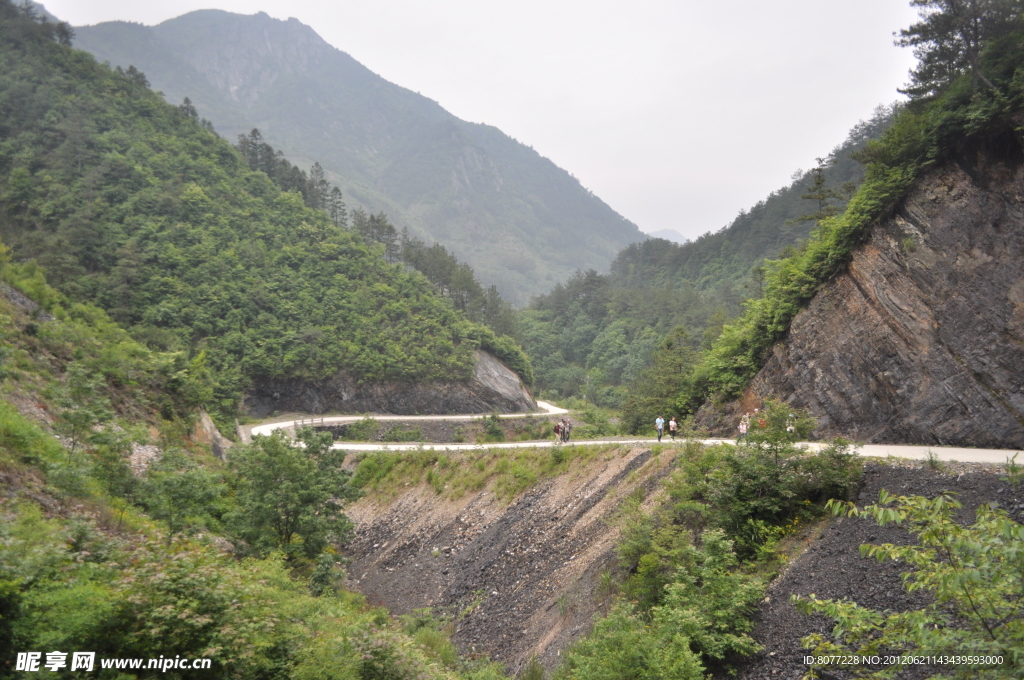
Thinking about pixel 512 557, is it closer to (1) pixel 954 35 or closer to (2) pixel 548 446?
(2) pixel 548 446

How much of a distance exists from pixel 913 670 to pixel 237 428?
32.9 metres

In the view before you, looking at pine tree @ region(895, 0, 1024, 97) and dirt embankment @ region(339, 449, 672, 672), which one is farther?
pine tree @ region(895, 0, 1024, 97)

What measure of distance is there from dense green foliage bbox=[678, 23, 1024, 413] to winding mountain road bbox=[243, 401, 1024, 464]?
191 inches

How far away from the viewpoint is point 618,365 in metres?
66.6

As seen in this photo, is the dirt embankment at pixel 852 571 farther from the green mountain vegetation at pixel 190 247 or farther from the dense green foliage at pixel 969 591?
the green mountain vegetation at pixel 190 247

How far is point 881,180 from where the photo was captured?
1795 centimetres

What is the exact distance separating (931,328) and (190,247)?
149 ft

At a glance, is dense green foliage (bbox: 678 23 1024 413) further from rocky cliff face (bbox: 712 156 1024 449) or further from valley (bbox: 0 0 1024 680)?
rocky cliff face (bbox: 712 156 1024 449)

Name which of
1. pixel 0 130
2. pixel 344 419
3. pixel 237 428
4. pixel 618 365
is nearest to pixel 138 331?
pixel 237 428

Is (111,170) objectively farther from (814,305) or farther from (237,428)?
(814,305)

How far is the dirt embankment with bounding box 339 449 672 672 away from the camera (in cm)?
1196

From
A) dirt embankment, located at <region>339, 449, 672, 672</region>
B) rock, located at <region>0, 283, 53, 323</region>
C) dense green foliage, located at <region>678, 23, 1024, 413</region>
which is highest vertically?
dense green foliage, located at <region>678, 23, 1024, 413</region>

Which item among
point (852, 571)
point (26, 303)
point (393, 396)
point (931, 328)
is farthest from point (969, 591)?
point (393, 396)

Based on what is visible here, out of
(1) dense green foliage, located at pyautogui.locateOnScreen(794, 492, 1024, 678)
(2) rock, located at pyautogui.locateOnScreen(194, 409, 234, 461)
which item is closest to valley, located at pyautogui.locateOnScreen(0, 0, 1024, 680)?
(1) dense green foliage, located at pyautogui.locateOnScreen(794, 492, 1024, 678)
